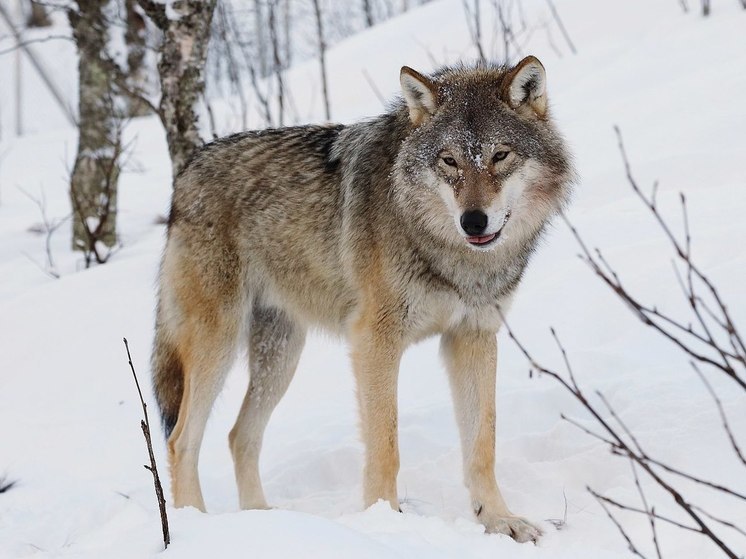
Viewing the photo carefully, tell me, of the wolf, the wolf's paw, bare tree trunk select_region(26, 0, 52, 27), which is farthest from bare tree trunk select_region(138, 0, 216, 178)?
bare tree trunk select_region(26, 0, 52, 27)

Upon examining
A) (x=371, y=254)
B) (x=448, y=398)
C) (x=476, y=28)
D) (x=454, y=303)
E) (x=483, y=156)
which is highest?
(x=476, y=28)

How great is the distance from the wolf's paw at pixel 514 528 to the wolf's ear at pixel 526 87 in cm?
162

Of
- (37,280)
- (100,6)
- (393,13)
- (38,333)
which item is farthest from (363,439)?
(393,13)

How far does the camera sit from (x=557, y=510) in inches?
144

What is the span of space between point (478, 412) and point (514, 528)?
58 centimetres

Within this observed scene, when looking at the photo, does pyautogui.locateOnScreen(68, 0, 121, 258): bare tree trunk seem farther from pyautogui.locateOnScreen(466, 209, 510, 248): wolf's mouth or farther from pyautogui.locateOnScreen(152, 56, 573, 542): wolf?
pyautogui.locateOnScreen(466, 209, 510, 248): wolf's mouth

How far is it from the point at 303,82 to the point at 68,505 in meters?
11.3

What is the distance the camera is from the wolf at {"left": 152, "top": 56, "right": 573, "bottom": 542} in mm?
3559

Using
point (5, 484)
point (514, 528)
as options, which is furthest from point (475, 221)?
point (5, 484)

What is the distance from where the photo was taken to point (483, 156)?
3.42 meters

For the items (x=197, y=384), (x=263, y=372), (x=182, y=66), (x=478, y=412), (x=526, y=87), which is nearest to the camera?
(x=526, y=87)

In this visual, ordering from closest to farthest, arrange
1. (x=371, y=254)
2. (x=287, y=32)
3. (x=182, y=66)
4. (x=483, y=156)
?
(x=483, y=156), (x=371, y=254), (x=182, y=66), (x=287, y=32)

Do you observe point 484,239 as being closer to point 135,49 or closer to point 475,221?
point 475,221

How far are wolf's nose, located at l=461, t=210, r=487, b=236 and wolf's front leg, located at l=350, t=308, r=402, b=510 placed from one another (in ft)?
1.97
